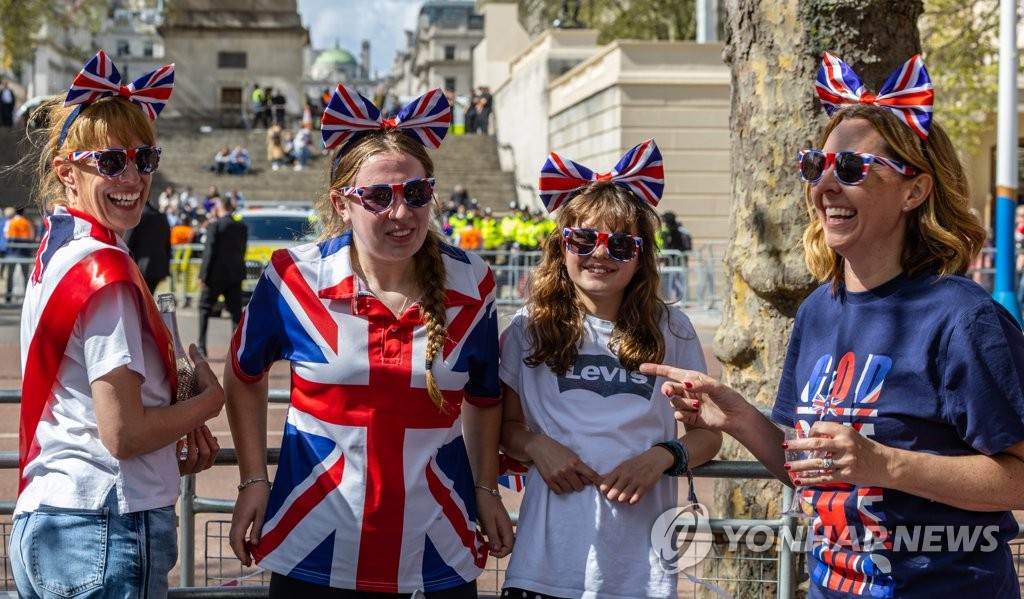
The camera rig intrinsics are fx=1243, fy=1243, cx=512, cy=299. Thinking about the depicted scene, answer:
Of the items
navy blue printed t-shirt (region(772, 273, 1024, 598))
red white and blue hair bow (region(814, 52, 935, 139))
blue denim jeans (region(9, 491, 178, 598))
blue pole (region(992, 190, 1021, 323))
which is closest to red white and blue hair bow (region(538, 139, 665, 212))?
red white and blue hair bow (region(814, 52, 935, 139))

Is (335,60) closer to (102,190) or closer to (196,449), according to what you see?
(196,449)

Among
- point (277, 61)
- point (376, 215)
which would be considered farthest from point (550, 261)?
point (277, 61)

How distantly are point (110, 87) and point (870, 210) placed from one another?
1929 millimetres

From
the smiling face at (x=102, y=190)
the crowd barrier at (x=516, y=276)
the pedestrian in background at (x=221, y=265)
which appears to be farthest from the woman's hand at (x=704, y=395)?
the crowd barrier at (x=516, y=276)

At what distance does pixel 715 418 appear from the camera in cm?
314

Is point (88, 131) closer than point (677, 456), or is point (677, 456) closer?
point (88, 131)

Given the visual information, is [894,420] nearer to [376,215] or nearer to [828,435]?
[828,435]

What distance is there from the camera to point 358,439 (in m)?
3.24

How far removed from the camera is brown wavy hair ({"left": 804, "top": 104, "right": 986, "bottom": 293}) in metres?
2.79

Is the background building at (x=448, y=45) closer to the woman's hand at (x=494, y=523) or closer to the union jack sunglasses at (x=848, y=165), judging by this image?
the woman's hand at (x=494, y=523)

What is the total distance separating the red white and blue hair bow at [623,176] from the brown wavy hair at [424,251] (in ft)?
1.28

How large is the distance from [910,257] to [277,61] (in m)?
50.6

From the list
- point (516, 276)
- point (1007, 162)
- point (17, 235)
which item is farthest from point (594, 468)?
point (17, 235)

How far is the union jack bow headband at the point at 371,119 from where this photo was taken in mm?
3406
